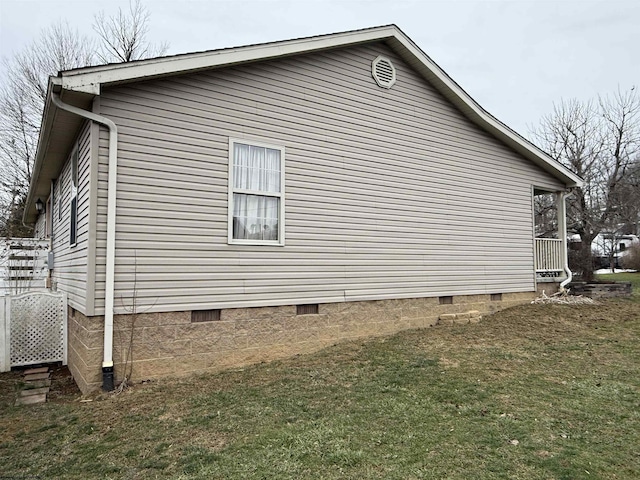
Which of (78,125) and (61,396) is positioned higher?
(78,125)

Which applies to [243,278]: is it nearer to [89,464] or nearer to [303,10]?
[89,464]

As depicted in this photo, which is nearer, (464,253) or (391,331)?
(391,331)

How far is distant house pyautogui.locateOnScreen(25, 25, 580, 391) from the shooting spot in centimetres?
538

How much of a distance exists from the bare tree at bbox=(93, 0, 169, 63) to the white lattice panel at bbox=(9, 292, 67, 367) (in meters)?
16.2

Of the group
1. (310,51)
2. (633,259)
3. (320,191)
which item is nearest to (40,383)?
(320,191)

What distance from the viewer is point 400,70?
8352 mm

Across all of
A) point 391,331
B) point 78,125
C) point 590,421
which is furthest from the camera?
point 391,331

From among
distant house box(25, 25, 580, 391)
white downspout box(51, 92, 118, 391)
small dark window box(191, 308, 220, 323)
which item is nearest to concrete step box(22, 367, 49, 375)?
distant house box(25, 25, 580, 391)

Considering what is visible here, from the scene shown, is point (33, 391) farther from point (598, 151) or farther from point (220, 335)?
point (598, 151)

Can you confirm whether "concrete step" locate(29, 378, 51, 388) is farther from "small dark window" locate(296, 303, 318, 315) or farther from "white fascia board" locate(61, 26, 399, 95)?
"white fascia board" locate(61, 26, 399, 95)

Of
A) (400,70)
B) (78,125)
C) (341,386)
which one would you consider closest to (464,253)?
(400,70)

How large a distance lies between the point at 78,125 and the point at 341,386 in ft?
16.7

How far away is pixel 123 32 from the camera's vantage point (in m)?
20.1

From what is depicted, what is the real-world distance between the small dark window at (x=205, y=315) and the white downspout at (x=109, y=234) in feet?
3.42
